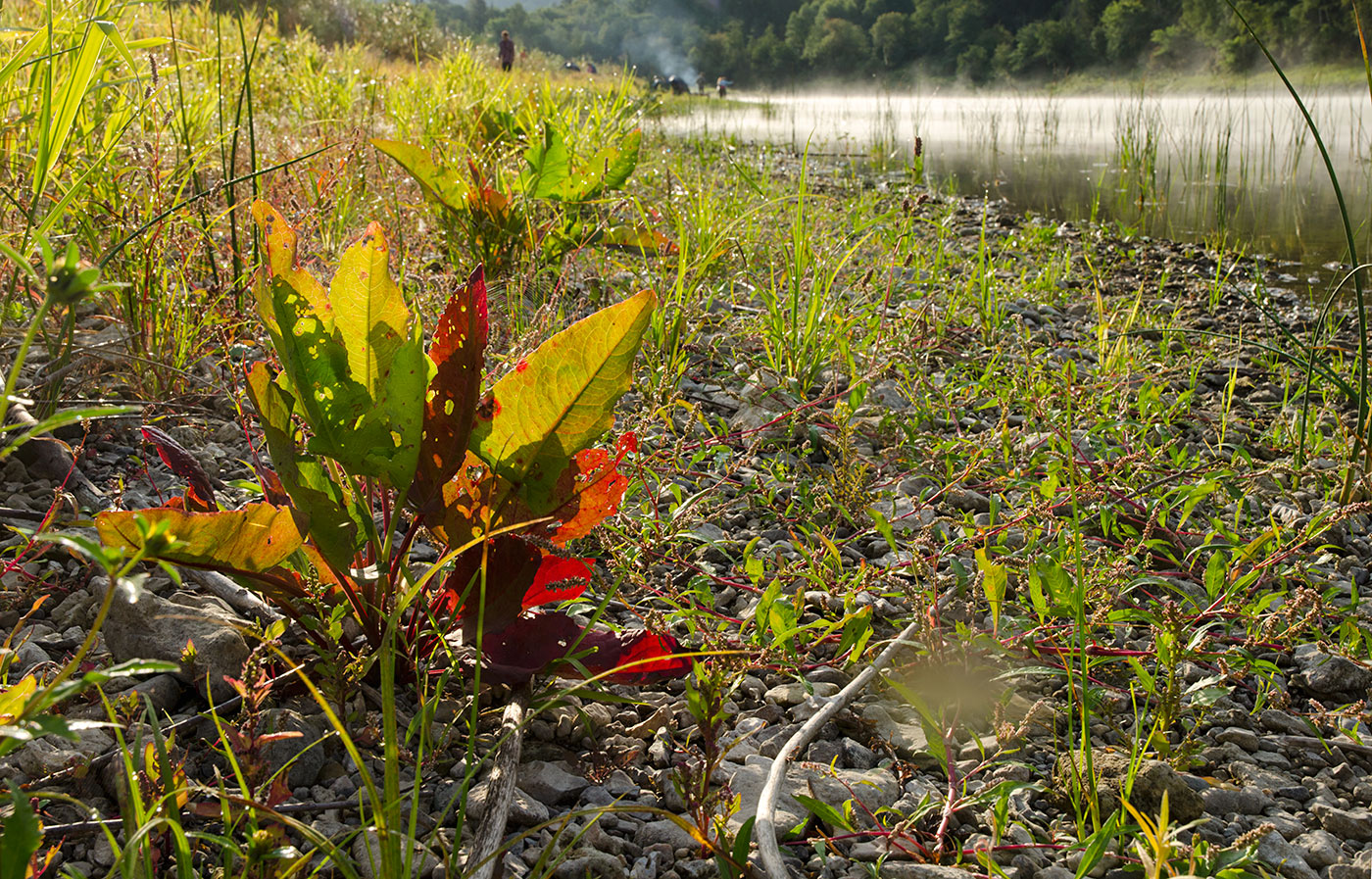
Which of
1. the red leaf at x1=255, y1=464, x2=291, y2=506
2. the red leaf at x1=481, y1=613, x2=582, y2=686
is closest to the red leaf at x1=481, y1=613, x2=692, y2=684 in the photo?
the red leaf at x1=481, y1=613, x2=582, y2=686

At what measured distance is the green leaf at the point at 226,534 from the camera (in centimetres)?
94

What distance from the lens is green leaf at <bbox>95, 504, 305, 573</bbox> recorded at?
94cm

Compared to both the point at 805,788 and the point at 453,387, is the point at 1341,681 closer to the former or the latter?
the point at 805,788

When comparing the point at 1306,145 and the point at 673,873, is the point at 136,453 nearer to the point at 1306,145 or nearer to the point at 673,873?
the point at 673,873

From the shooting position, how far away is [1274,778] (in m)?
1.22

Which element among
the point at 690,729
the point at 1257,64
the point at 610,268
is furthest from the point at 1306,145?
the point at 1257,64

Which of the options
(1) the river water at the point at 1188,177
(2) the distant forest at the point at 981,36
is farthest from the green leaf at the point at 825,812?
(2) the distant forest at the point at 981,36

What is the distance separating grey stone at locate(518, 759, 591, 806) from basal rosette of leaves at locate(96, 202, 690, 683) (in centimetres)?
12

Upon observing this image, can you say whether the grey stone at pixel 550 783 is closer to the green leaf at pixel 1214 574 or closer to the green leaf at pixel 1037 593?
the green leaf at pixel 1037 593

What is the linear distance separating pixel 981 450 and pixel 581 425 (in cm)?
118

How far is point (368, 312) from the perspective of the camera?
1.07m

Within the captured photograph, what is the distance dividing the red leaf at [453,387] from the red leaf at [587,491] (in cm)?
14

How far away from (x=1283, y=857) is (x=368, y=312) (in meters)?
1.28

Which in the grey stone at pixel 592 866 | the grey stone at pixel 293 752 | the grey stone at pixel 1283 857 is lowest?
the grey stone at pixel 1283 857
